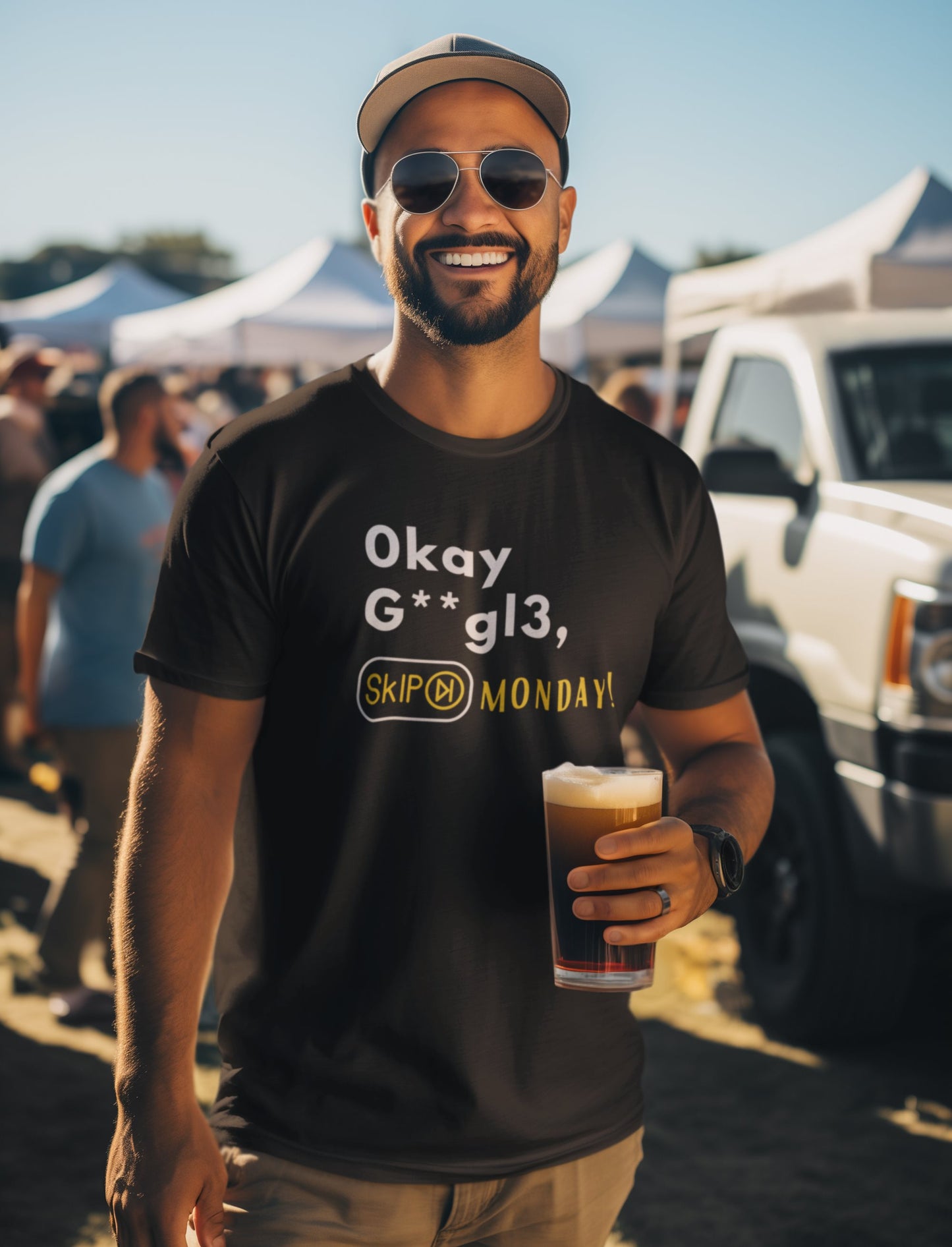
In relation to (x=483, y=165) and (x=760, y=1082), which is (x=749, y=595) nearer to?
(x=760, y=1082)

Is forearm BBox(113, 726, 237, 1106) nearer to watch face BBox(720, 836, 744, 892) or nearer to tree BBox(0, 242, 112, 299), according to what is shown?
watch face BBox(720, 836, 744, 892)

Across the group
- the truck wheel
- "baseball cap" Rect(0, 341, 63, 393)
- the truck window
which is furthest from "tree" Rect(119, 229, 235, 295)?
the truck wheel

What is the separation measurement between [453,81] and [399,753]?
92cm

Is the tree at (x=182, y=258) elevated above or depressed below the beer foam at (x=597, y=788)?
above

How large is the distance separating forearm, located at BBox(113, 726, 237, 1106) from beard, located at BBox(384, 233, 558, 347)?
0.65m

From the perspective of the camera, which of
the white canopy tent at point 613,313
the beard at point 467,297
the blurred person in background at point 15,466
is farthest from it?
the white canopy tent at point 613,313

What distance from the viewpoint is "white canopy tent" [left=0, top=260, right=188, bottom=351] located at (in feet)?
70.5

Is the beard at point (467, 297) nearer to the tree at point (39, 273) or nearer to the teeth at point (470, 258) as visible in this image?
the teeth at point (470, 258)

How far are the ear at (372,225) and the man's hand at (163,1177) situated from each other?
118 centimetres

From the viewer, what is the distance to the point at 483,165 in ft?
5.94

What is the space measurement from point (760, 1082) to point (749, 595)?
65.6 inches

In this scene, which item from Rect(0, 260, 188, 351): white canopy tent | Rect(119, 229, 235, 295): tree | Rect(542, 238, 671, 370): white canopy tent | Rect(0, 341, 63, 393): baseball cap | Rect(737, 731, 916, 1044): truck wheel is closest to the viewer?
Rect(737, 731, 916, 1044): truck wheel

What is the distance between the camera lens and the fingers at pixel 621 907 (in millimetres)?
1574

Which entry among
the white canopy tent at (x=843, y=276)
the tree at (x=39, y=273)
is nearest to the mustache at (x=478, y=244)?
the white canopy tent at (x=843, y=276)
